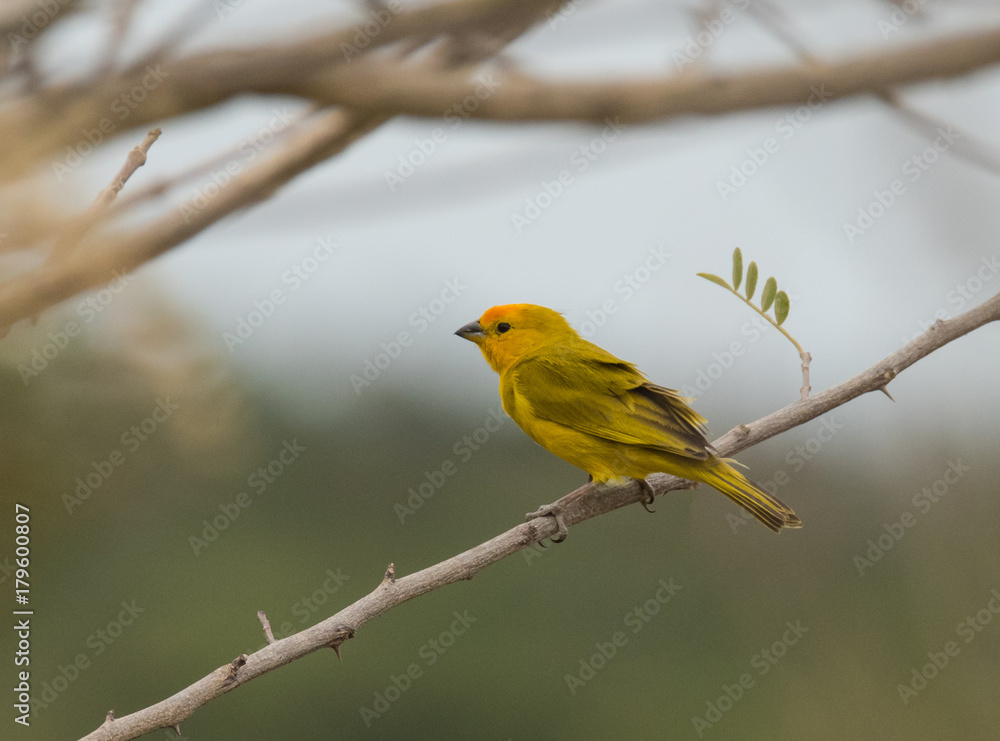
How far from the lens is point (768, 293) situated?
2.80 meters

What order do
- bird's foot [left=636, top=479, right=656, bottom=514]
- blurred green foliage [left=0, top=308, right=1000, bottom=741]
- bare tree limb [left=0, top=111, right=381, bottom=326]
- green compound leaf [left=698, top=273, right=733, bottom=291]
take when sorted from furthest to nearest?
blurred green foliage [left=0, top=308, right=1000, bottom=741], bird's foot [left=636, top=479, right=656, bottom=514], green compound leaf [left=698, top=273, right=733, bottom=291], bare tree limb [left=0, top=111, right=381, bottom=326]

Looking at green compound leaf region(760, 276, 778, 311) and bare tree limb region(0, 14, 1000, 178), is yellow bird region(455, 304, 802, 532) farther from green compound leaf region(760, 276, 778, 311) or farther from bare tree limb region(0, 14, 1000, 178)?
bare tree limb region(0, 14, 1000, 178)

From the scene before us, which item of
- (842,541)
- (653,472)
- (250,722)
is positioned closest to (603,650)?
(842,541)

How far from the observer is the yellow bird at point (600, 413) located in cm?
345

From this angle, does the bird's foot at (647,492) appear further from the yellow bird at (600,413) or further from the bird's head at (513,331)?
the bird's head at (513,331)

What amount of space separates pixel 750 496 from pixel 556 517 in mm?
725

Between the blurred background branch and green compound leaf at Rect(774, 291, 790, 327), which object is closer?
the blurred background branch

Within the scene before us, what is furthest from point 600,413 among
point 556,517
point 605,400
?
point 556,517

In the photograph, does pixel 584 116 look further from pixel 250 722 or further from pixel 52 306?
pixel 250 722

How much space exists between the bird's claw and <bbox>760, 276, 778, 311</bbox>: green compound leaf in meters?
1.07

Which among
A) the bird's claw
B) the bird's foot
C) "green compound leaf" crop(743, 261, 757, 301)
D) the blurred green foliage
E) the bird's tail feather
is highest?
"green compound leaf" crop(743, 261, 757, 301)

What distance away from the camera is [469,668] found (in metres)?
15.0

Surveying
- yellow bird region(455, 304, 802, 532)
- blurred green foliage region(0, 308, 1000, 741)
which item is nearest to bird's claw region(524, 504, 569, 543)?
yellow bird region(455, 304, 802, 532)

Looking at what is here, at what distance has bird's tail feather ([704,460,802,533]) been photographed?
11.1 ft
